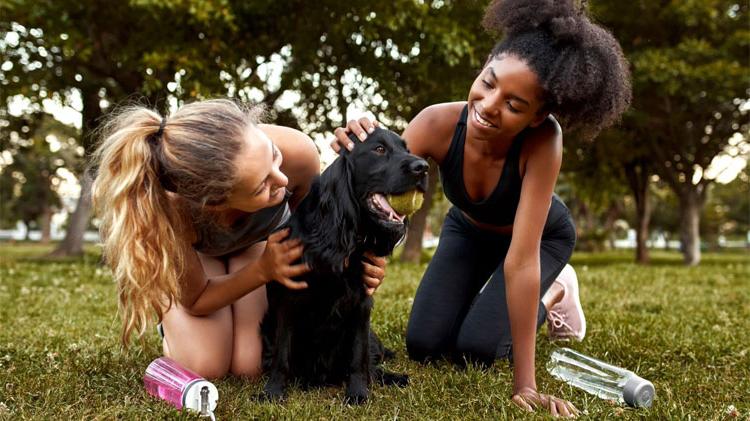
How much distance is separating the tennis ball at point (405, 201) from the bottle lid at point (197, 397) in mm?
1067

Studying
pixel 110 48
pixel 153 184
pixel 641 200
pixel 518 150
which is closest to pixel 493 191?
pixel 518 150

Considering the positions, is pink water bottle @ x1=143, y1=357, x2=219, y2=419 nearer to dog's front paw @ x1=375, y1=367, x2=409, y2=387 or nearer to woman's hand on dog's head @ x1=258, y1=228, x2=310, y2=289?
woman's hand on dog's head @ x1=258, y1=228, x2=310, y2=289

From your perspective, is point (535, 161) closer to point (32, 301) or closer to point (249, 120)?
point (249, 120)

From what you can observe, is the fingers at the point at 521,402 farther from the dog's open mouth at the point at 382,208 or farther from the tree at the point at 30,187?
the tree at the point at 30,187

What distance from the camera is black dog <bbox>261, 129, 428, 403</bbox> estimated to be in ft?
8.95

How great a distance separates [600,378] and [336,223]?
5.33 feet

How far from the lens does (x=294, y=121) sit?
13.7 m

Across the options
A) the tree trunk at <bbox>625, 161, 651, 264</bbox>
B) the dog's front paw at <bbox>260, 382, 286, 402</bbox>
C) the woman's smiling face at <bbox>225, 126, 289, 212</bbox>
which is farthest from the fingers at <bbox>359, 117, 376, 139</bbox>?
the tree trunk at <bbox>625, 161, 651, 264</bbox>

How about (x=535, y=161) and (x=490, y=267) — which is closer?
(x=535, y=161)

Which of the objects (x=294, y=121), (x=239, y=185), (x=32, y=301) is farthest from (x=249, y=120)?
(x=294, y=121)

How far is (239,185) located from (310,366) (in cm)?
98

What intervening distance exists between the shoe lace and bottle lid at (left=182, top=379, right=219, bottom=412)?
2.38 m

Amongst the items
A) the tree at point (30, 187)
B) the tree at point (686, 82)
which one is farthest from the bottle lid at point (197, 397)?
the tree at point (30, 187)

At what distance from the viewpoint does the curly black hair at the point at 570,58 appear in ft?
9.01
